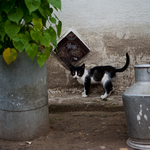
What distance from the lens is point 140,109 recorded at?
2.38 meters

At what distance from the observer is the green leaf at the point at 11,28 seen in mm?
2273

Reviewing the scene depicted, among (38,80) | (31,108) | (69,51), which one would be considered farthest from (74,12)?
(31,108)

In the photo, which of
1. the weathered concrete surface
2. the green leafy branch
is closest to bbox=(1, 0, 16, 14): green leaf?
the green leafy branch

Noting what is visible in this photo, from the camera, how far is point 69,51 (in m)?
4.20

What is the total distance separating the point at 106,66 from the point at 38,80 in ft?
5.40

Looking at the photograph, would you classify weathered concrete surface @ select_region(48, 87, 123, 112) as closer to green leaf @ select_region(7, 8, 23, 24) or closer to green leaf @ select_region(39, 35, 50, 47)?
green leaf @ select_region(39, 35, 50, 47)

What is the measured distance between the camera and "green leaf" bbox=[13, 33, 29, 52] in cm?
230

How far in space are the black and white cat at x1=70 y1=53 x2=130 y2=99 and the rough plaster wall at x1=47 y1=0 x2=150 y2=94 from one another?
18 centimetres

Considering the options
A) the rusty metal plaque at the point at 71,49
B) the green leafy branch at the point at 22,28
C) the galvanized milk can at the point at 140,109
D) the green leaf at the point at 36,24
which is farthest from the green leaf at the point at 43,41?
the rusty metal plaque at the point at 71,49

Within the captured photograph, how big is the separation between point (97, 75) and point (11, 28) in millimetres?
2066

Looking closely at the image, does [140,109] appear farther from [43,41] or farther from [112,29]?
[112,29]

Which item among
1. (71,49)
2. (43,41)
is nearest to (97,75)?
(71,49)

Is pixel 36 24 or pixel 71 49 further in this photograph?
pixel 71 49

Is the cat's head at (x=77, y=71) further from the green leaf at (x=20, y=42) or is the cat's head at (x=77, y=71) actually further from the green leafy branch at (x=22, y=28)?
the green leaf at (x=20, y=42)
